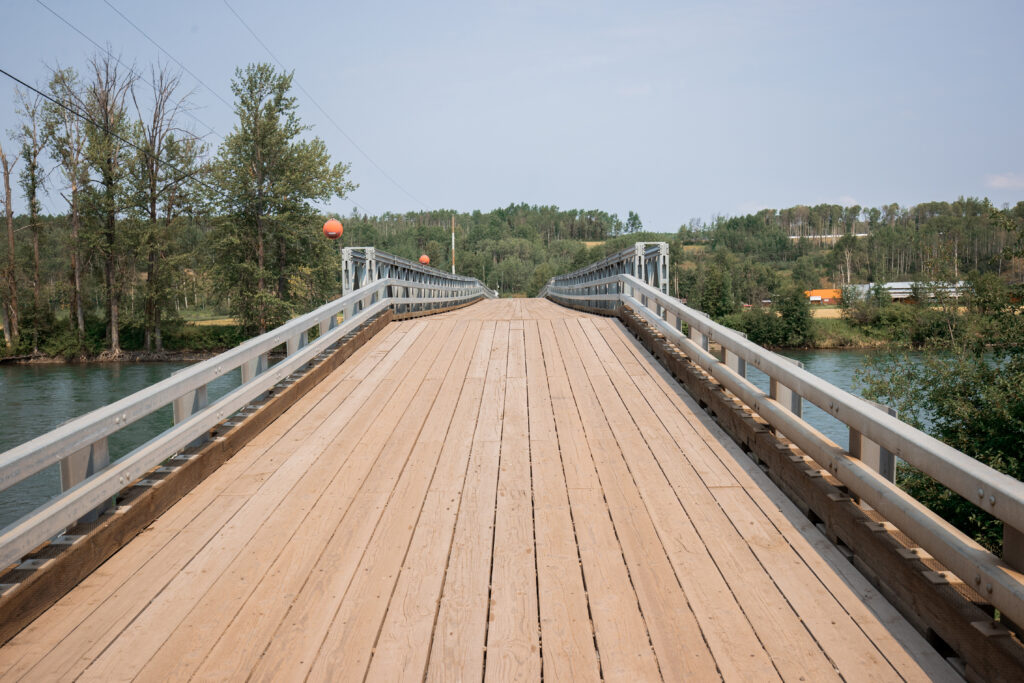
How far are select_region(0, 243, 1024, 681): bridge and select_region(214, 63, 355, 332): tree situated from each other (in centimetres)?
4090

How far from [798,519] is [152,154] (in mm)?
51083

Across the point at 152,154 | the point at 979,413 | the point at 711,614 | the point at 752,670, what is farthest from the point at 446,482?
the point at 152,154

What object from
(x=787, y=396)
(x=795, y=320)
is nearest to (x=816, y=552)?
(x=787, y=396)

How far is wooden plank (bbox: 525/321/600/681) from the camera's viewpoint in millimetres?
2684

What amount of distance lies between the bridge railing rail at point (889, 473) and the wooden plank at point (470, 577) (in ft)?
5.88

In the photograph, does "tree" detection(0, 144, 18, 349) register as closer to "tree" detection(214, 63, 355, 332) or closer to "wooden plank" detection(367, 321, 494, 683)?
"tree" detection(214, 63, 355, 332)

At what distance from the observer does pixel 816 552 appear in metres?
3.57

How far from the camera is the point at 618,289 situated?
43.5 feet

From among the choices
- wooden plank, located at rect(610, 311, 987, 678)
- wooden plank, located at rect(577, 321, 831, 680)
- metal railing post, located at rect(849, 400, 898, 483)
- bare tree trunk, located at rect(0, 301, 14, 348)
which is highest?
metal railing post, located at rect(849, 400, 898, 483)

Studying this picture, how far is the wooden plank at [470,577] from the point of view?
270cm

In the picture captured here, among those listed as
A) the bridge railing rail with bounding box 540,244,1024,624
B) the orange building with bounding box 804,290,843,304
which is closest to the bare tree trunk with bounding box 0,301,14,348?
the bridge railing rail with bounding box 540,244,1024,624

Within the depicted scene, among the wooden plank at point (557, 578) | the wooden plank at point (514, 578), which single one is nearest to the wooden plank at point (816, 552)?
the wooden plank at point (557, 578)

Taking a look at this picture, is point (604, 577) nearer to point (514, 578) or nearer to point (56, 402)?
point (514, 578)

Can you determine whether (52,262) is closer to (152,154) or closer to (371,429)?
(152,154)
